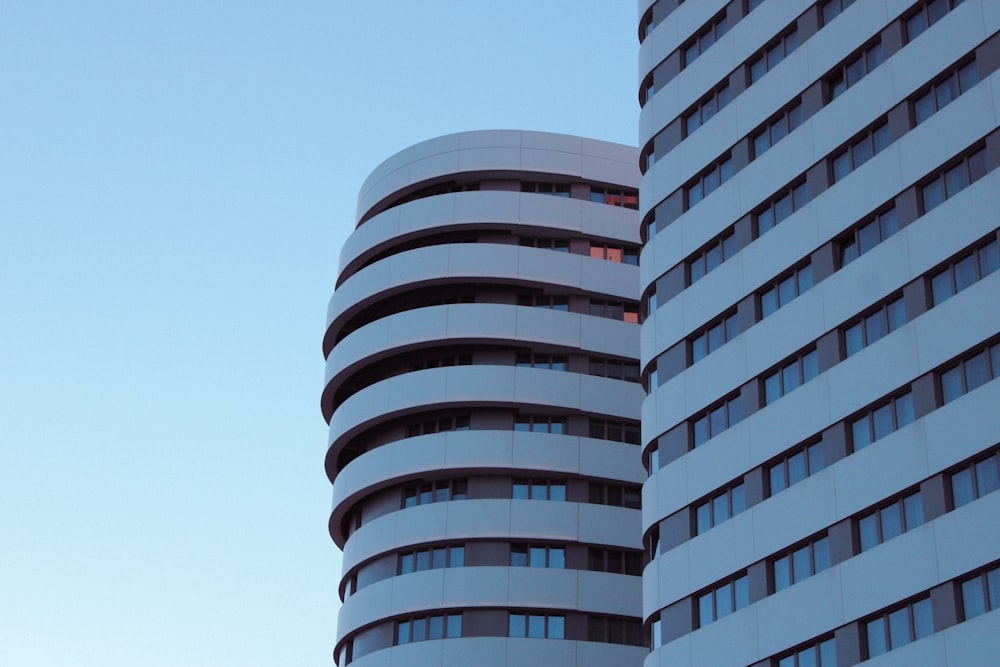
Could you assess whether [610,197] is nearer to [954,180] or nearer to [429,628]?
[429,628]

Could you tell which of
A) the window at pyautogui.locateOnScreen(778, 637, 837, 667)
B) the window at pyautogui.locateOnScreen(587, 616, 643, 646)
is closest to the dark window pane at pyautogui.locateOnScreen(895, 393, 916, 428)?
the window at pyautogui.locateOnScreen(778, 637, 837, 667)

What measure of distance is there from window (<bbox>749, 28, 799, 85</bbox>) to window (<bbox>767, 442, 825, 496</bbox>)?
14.9 metres

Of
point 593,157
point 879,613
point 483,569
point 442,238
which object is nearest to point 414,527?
point 483,569

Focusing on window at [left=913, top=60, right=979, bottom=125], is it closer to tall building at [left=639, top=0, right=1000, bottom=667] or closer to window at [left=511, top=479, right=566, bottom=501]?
tall building at [left=639, top=0, right=1000, bottom=667]

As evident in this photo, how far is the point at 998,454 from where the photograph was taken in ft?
138

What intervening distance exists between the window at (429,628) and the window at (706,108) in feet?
76.0

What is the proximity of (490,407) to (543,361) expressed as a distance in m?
3.70

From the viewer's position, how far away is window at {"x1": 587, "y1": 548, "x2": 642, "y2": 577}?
227 ft

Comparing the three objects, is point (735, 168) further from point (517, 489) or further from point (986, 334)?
point (517, 489)

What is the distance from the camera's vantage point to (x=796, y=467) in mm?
48688

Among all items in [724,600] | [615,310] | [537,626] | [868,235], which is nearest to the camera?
[868,235]

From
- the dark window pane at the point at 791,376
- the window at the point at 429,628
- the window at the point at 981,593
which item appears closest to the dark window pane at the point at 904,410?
the dark window pane at the point at 791,376

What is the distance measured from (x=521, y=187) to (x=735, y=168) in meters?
23.8

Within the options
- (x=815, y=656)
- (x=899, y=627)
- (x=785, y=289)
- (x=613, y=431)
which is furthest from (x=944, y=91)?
(x=613, y=431)
